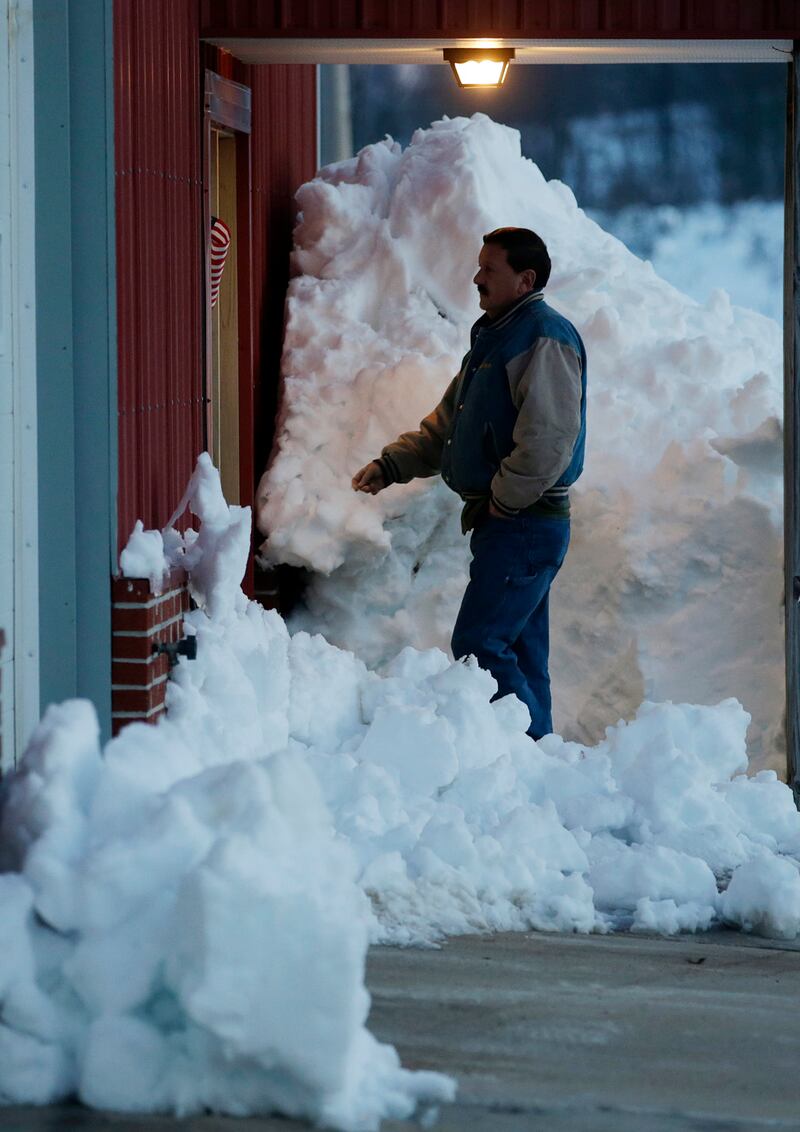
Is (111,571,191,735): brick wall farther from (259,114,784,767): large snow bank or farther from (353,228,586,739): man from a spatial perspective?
(259,114,784,767): large snow bank

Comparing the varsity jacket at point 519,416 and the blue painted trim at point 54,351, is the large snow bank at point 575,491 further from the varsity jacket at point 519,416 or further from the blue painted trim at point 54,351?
the blue painted trim at point 54,351

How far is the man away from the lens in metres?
6.09

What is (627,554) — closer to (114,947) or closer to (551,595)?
(551,595)

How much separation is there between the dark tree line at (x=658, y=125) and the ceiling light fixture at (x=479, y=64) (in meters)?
3.14

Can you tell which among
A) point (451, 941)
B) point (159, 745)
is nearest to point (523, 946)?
point (451, 941)

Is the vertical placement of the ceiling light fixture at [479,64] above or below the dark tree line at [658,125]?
below

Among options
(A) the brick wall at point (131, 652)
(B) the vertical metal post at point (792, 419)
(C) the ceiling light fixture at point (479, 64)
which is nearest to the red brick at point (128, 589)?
(A) the brick wall at point (131, 652)

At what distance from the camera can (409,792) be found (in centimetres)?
499

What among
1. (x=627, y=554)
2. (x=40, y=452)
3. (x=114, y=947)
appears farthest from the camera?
(x=627, y=554)

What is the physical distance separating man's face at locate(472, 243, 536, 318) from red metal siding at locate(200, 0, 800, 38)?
0.81 m

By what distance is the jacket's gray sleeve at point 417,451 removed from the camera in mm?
6770

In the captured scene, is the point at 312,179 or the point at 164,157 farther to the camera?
the point at 312,179

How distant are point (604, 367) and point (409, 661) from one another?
2588 mm

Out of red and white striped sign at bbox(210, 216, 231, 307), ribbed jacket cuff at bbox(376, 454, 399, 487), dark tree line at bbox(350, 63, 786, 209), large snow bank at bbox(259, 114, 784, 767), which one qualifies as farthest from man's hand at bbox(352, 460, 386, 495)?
dark tree line at bbox(350, 63, 786, 209)
